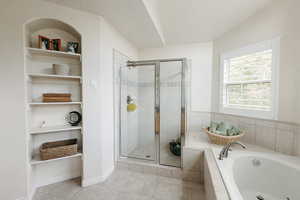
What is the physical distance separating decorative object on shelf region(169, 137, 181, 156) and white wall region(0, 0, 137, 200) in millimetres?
1066

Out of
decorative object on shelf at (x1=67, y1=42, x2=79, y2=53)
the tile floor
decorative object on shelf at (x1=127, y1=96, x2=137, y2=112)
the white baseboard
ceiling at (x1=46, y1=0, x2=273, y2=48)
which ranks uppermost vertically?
ceiling at (x1=46, y1=0, x2=273, y2=48)

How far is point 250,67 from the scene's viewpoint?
1846 millimetres

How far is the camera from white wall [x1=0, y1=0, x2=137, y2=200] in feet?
4.24

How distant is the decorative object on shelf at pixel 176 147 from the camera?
2179 mm

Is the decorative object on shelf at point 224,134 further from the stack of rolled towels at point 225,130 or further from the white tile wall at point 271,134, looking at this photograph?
the white tile wall at point 271,134

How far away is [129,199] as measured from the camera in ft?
4.84

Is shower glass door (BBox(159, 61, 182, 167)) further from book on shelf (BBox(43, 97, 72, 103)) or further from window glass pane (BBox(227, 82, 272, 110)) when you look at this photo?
book on shelf (BBox(43, 97, 72, 103))

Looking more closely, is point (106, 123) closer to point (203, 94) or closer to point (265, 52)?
point (203, 94)

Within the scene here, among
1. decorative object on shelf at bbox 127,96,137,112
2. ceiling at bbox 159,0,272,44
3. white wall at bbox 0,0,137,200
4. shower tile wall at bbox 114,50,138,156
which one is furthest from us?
decorative object on shelf at bbox 127,96,137,112

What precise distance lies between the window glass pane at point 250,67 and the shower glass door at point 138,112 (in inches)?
52.5

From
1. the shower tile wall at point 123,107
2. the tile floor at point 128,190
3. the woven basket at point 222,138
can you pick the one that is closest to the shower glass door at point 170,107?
the tile floor at point 128,190

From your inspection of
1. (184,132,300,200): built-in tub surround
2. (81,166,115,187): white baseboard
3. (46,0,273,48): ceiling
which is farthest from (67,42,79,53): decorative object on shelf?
(184,132,300,200): built-in tub surround

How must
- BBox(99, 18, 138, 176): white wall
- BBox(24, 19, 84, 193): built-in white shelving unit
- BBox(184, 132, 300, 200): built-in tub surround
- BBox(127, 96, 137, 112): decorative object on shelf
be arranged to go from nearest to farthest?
BBox(184, 132, 300, 200): built-in tub surround, BBox(24, 19, 84, 193): built-in white shelving unit, BBox(99, 18, 138, 176): white wall, BBox(127, 96, 137, 112): decorative object on shelf

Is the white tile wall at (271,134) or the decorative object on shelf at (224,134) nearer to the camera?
the white tile wall at (271,134)
